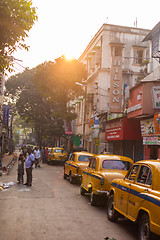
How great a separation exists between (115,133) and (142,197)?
20.7m

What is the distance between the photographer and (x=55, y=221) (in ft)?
25.5

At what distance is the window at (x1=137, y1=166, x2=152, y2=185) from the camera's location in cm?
636

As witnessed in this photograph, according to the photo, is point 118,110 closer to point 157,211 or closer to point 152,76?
point 152,76

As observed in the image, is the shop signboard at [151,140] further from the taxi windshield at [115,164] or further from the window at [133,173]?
the window at [133,173]

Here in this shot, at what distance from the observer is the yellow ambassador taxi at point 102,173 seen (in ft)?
31.3

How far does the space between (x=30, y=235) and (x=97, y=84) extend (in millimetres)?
31991

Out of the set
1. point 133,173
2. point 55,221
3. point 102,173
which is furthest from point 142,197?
point 102,173

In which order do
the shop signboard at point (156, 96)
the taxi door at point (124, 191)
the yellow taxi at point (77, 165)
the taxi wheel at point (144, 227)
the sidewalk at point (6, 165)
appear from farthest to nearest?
the sidewalk at point (6, 165)
the shop signboard at point (156, 96)
the yellow taxi at point (77, 165)
the taxi door at point (124, 191)
the taxi wheel at point (144, 227)

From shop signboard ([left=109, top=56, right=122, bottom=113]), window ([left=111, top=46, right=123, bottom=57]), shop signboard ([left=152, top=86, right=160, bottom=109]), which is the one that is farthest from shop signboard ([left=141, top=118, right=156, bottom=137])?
window ([left=111, top=46, right=123, bottom=57])

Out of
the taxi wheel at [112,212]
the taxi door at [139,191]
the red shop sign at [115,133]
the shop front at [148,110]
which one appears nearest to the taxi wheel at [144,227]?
the taxi door at [139,191]

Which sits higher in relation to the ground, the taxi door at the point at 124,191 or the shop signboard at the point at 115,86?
the shop signboard at the point at 115,86

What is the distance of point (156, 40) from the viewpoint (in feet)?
68.5

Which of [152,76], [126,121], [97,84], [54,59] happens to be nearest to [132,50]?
[97,84]

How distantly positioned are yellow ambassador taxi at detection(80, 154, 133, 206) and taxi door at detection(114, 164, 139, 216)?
65.7 inches
